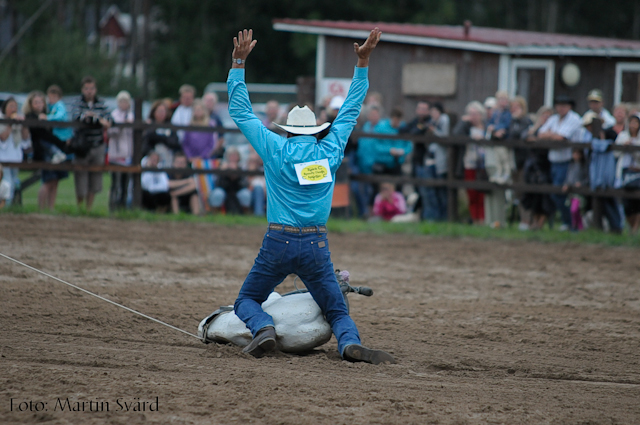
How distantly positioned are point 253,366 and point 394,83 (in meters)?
13.7

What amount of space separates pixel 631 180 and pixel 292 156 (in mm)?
7929

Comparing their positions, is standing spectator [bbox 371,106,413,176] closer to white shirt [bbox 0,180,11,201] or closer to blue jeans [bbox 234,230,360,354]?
white shirt [bbox 0,180,11,201]

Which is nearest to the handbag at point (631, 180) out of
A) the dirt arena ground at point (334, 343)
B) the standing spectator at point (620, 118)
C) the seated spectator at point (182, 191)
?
the standing spectator at point (620, 118)

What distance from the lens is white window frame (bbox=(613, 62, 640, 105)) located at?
55.8 feet

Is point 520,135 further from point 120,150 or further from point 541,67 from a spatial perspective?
point 120,150

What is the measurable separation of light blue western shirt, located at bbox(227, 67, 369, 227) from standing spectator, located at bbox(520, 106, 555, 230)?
7461 mm

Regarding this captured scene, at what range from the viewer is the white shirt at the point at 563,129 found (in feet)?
40.8

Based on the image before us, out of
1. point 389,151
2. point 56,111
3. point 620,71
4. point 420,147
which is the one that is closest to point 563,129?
point 420,147

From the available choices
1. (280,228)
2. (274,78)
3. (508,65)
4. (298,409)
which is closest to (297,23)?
(508,65)

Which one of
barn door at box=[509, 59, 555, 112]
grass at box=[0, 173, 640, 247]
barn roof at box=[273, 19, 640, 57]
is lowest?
grass at box=[0, 173, 640, 247]

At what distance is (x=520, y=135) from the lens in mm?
12781

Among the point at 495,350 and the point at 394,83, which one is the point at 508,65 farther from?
the point at 495,350

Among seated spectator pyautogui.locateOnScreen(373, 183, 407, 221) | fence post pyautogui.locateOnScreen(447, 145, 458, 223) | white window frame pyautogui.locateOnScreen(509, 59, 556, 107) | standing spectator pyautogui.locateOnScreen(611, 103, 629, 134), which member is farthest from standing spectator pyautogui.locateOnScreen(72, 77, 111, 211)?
white window frame pyautogui.locateOnScreen(509, 59, 556, 107)

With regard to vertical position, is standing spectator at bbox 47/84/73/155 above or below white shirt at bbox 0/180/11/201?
above
